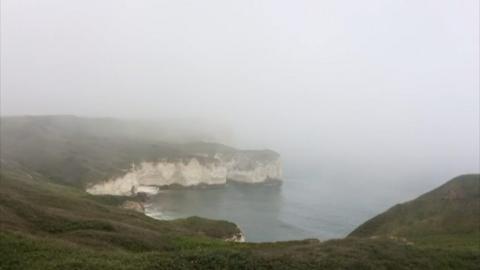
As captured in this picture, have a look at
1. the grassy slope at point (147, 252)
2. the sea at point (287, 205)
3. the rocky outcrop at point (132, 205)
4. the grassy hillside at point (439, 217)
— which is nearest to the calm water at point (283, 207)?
the sea at point (287, 205)

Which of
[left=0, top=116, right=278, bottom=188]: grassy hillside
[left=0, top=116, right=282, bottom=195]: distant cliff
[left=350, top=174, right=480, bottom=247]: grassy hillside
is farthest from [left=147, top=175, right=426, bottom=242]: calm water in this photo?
[left=350, top=174, right=480, bottom=247]: grassy hillside

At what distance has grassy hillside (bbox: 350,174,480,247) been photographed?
52.4 meters

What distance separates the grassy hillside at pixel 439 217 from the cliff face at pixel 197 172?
232 ft

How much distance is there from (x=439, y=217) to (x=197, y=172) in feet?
360

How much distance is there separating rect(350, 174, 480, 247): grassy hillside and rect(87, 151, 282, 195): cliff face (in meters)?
70.7

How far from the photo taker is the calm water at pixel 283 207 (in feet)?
329

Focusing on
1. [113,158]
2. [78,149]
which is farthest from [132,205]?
[78,149]

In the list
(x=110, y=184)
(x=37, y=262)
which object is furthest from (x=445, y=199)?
(x=110, y=184)

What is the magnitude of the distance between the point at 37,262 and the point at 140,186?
120346 mm

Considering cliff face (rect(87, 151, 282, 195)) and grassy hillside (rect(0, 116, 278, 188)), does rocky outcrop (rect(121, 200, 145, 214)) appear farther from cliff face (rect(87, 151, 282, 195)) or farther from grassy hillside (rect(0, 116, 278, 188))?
cliff face (rect(87, 151, 282, 195))

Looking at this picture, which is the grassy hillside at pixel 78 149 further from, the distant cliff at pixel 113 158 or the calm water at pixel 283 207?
the calm water at pixel 283 207

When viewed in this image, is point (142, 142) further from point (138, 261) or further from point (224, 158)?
point (138, 261)

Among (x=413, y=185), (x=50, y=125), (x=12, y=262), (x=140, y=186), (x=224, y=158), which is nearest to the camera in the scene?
(x=12, y=262)

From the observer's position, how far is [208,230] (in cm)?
6488
